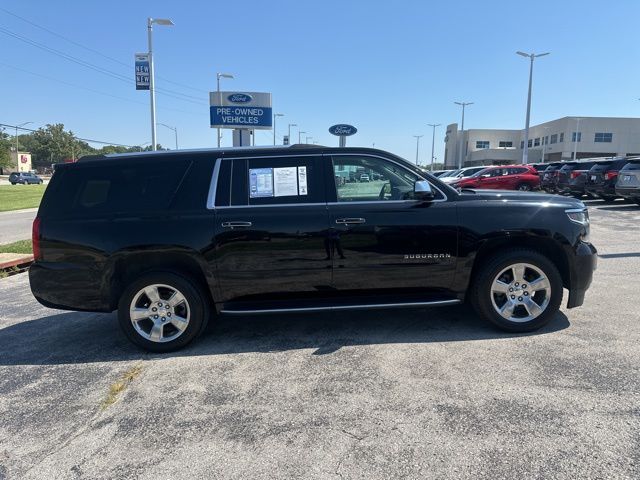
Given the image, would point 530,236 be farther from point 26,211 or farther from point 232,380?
point 26,211

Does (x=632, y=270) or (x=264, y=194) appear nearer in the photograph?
(x=264, y=194)

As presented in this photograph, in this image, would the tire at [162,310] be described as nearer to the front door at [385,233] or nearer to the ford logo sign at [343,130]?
the front door at [385,233]

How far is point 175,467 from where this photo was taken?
2.66 m

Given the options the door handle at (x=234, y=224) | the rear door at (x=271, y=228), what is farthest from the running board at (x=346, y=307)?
the door handle at (x=234, y=224)

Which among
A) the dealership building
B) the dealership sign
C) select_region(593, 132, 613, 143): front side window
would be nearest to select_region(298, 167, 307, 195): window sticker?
the dealership sign

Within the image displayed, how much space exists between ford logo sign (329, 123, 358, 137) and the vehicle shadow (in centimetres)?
1726

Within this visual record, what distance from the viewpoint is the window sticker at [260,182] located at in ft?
14.2

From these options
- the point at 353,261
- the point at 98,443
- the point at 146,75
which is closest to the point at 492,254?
the point at 353,261

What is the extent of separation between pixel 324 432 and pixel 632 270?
249 inches

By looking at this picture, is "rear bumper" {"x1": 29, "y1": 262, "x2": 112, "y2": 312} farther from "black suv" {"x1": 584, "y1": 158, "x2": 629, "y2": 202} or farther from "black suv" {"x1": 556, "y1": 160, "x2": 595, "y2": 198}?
"black suv" {"x1": 556, "y1": 160, "x2": 595, "y2": 198}

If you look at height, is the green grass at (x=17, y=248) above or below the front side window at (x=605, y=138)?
below

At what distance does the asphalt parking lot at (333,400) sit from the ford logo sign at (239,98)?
73.1 ft

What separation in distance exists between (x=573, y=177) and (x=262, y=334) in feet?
63.6

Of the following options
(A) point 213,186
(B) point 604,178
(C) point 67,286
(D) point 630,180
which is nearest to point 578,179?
(B) point 604,178
